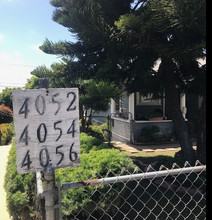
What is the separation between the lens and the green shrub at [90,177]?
240 centimetres

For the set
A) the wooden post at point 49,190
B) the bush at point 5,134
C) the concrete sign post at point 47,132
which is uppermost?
the concrete sign post at point 47,132

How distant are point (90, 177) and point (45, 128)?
1478 millimetres

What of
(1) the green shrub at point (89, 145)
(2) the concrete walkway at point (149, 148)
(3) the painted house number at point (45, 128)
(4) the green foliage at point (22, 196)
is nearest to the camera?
(3) the painted house number at point (45, 128)

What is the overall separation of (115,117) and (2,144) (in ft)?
17.6

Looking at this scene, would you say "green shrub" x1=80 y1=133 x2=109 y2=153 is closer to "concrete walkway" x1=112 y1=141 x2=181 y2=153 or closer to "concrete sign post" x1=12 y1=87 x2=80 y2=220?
"concrete sign post" x1=12 y1=87 x2=80 y2=220

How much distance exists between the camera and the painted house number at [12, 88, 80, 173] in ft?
4.43

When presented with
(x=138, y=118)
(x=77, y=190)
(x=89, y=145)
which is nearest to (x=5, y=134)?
(x=138, y=118)

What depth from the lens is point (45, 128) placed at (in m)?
1.40

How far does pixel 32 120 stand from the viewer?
1370 millimetres

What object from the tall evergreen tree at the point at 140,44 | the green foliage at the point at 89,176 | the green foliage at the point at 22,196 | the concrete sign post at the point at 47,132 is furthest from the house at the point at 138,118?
the concrete sign post at the point at 47,132

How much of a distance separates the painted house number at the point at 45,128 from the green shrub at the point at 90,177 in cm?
65

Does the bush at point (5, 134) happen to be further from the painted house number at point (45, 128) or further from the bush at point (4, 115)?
the painted house number at point (45, 128)

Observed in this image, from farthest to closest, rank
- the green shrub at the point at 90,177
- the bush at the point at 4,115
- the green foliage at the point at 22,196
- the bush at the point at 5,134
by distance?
the bush at the point at 4,115 < the bush at the point at 5,134 < the green foliage at the point at 22,196 < the green shrub at the point at 90,177
